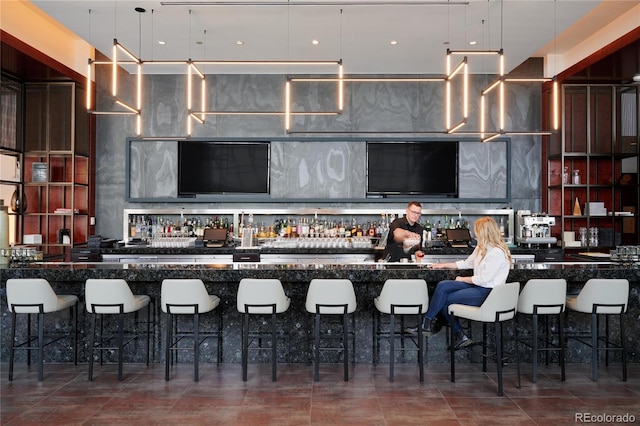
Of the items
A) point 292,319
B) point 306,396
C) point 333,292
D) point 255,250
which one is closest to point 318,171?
point 255,250

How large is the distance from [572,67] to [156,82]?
22.8 feet

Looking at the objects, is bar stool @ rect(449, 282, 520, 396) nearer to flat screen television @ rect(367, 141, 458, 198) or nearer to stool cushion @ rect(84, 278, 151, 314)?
stool cushion @ rect(84, 278, 151, 314)

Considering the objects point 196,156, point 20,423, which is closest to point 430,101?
point 196,156

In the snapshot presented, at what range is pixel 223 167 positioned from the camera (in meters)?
8.58

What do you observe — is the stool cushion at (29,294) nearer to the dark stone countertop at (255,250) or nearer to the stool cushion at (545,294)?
the dark stone countertop at (255,250)

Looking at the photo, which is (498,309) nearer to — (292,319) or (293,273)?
(293,273)

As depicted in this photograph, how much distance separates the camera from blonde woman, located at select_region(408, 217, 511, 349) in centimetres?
438

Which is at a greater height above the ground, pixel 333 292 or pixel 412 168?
pixel 412 168

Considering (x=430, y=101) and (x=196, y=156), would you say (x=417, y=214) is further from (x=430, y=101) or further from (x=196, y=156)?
(x=196, y=156)

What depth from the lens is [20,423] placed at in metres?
3.54

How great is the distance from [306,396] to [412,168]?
17.7 ft

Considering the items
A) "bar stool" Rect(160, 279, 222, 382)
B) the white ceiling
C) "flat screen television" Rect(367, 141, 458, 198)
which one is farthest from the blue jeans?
"flat screen television" Rect(367, 141, 458, 198)

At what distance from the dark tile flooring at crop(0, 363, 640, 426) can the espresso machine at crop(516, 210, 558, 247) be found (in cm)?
319

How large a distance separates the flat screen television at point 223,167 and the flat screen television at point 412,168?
1.93 m
